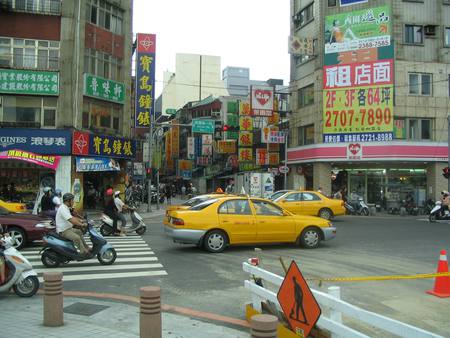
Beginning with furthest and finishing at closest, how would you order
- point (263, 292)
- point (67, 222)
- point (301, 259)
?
point (301, 259)
point (67, 222)
point (263, 292)

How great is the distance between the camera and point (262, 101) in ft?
114

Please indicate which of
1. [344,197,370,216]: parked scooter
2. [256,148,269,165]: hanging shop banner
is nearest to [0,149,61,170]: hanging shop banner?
[344,197,370,216]: parked scooter

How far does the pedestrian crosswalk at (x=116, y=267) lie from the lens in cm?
957

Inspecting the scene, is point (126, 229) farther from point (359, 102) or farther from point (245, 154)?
point (245, 154)

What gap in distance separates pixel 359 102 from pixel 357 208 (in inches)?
290

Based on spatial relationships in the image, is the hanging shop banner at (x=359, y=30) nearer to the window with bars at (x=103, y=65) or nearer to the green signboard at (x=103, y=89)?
the window with bars at (x=103, y=65)

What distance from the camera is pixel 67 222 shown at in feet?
32.5

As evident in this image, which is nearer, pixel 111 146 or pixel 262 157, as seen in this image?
pixel 111 146

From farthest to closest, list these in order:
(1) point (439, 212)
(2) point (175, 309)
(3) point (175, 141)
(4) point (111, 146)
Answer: (3) point (175, 141) → (4) point (111, 146) → (1) point (439, 212) → (2) point (175, 309)

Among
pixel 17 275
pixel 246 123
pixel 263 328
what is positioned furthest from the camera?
pixel 246 123

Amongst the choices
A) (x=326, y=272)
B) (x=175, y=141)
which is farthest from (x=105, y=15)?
(x=175, y=141)

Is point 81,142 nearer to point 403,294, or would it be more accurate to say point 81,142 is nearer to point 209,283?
point 209,283

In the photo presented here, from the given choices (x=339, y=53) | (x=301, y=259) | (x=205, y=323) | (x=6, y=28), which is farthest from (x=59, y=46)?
(x=205, y=323)

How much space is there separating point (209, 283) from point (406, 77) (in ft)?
87.5
